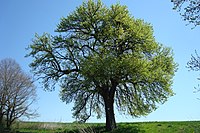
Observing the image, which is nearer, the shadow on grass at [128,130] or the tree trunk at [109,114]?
the shadow on grass at [128,130]

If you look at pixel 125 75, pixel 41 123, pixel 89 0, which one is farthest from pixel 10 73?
pixel 125 75

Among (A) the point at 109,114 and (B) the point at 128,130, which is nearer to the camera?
(B) the point at 128,130

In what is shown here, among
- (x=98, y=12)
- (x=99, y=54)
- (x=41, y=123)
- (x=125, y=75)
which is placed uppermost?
(x=98, y=12)

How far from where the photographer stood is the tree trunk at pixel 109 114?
3494 centimetres

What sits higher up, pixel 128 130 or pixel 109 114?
pixel 109 114

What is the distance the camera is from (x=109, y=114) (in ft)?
116

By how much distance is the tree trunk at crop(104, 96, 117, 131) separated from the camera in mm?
34944

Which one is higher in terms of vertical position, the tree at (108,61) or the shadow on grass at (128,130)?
the tree at (108,61)

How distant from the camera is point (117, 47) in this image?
35.7m

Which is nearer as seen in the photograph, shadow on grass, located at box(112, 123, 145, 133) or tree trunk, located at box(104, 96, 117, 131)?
shadow on grass, located at box(112, 123, 145, 133)

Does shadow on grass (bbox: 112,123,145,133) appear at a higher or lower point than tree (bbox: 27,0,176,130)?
lower

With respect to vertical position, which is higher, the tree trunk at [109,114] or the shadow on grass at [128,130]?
the tree trunk at [109,114]

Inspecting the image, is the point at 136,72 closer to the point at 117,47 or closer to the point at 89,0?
the point at 117,47

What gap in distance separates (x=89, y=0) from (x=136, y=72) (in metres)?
11.1
